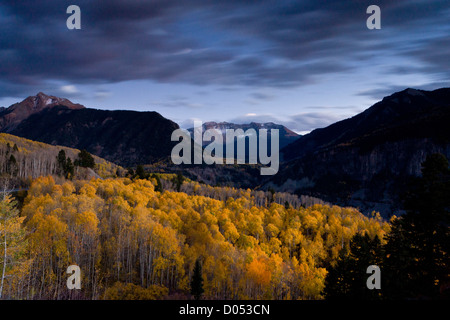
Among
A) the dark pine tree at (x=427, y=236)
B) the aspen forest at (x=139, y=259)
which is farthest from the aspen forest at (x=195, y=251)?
the aspen forest at (x=139, y=259)

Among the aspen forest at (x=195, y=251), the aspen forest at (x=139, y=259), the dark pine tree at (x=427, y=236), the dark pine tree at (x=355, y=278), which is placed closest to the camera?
the dark pine tree at (x=427, y=236)

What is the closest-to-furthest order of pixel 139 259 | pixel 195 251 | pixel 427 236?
1. pixel 427 236
2. pixel 139 259
3. pixel 195 251

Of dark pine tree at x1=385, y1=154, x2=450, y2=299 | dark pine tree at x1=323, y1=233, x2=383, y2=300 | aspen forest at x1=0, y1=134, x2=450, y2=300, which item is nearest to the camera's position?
dark pine tree at x1=385, y1=154, x2=450, y2=299

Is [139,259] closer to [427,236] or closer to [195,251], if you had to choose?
[195,251]

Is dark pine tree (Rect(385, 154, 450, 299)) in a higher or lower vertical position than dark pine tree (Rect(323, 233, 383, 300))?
higher

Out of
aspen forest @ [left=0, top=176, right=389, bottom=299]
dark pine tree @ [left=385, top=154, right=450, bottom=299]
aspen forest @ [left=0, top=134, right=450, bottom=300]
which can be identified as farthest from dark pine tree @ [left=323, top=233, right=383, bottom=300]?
aspen forest @ [left=0, top=176, right=389, bottom=299]

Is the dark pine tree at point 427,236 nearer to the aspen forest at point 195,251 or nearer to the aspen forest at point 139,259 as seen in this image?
the aspen forest at point 195,251

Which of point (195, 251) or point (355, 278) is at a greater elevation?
point (355, 278)

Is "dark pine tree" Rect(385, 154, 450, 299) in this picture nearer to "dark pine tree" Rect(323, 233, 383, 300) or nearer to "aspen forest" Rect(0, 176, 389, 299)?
"dark pine tree" Rect(323, 233, 383, 300)

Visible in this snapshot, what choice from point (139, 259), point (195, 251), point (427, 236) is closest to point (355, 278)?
point (427, 236)

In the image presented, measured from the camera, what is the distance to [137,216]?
90.1 meters

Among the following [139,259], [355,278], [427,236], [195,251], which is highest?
[427,236]

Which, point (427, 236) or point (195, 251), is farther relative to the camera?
point (195, 251)
